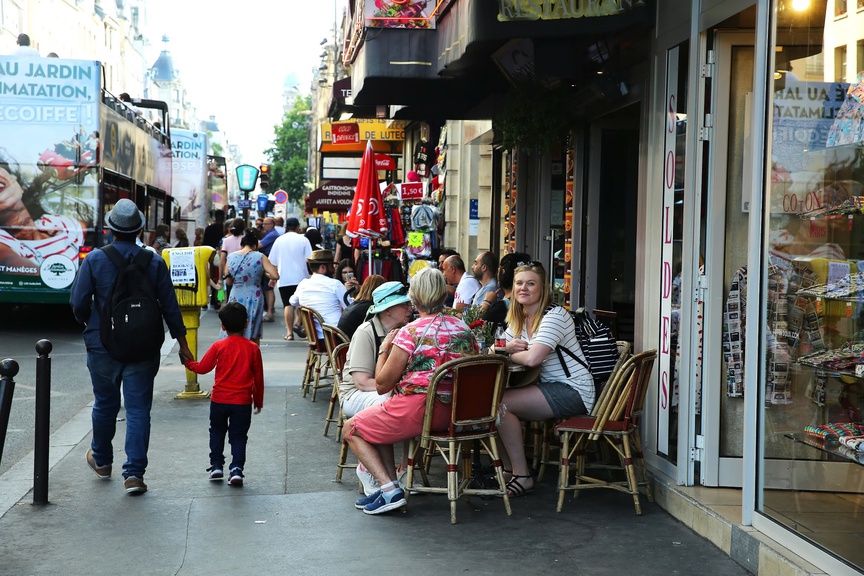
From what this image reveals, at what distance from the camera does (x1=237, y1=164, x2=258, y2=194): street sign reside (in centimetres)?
3603

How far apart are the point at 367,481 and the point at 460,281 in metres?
5.48

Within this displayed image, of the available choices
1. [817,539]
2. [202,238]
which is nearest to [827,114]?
[817,539]

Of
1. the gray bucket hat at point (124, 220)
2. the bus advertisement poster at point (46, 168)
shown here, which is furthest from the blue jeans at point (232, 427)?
the bus advertisement poster at point (46, 168)

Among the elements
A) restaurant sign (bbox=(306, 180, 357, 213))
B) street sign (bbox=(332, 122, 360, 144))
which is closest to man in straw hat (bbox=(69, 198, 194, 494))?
street sign (bbox=(332, 122, 360, 144))

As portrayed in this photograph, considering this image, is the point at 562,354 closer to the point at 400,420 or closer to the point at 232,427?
the point at 400,420

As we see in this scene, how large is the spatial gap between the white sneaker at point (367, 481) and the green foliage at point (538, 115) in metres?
4.51

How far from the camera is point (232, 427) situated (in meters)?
7.28

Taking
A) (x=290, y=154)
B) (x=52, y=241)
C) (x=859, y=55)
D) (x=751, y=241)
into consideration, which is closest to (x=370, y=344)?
(x=751, y=241)

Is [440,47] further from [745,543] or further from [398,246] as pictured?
[398,246]

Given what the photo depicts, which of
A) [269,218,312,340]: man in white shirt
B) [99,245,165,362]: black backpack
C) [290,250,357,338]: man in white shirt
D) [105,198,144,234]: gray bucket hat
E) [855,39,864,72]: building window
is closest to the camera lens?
[855,39,864,72]: building window

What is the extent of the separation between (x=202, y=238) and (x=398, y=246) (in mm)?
8328

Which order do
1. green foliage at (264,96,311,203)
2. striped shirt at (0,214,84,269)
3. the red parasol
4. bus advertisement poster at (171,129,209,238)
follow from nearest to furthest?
the red parasol < striped shirt at (0,214,84,269) < bus advertisement poster at (171,129,209,238) < green foliage at (264,96,311,203)

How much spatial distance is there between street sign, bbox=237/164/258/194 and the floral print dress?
80.0ft

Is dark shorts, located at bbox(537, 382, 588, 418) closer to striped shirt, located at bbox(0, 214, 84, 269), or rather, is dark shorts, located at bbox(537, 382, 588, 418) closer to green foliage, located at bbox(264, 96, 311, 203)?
striped shirt, located at bbox(0, 214, 84, 269)
